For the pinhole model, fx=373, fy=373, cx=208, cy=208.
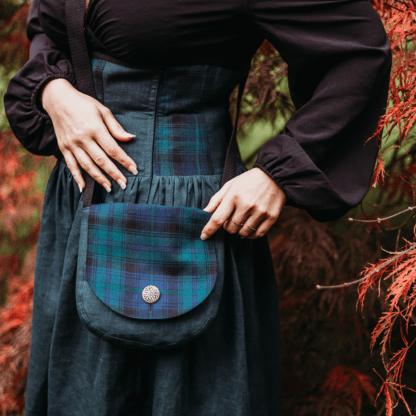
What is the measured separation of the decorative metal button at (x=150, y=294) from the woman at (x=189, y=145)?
0.11 meters

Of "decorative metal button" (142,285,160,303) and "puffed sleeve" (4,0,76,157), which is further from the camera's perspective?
"puffed sleeve" (4,0,76,157)

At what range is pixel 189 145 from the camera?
2.27 ft

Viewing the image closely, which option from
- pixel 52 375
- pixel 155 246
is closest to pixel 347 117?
pixel 155 246

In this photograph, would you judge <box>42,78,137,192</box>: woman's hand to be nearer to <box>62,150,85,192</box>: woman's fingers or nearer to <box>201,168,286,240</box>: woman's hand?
<box>62,150,85,192</box>: woman's fingers

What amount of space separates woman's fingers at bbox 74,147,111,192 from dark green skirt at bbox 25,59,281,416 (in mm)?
23

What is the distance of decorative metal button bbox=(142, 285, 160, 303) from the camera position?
604 mm

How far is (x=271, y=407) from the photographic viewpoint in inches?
32.8

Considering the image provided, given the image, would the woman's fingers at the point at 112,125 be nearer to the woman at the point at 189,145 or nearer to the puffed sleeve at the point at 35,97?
the woman at the point at 189,145

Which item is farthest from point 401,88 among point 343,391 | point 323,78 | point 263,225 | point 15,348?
point 15,348

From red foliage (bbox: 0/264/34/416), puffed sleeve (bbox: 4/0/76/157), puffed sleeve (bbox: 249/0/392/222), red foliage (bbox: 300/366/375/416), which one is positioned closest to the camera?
puffed sleeve (bbox: 249/0/392/222)

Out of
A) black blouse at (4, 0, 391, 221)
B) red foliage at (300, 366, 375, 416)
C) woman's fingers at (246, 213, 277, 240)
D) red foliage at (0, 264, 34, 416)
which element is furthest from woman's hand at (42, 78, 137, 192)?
red foliage at (0, 264, 34, 416)

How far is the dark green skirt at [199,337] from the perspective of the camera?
656 millimetres

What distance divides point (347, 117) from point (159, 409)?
0.58 metres

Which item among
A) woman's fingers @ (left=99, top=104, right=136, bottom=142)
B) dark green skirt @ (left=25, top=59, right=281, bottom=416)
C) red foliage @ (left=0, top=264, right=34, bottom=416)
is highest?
woman's fingers @ (left=99, top=104, right=136, bottom=142)
